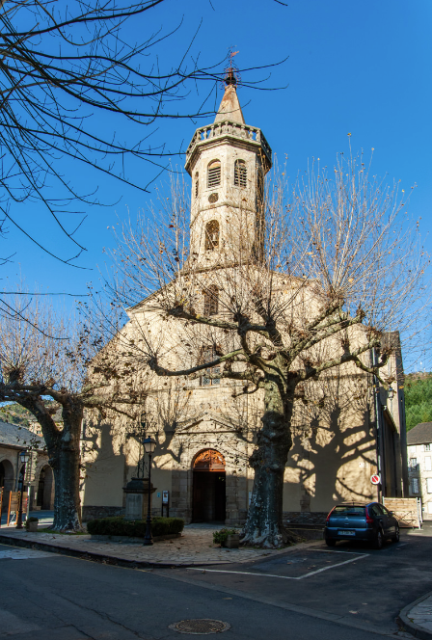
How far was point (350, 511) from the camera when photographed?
13.6 metres

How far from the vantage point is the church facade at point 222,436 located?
61.9ft

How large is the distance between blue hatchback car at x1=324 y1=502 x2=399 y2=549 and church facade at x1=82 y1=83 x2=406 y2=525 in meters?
4.81

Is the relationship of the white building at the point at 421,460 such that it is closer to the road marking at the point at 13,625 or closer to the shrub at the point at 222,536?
the shrub at the point at 222,536

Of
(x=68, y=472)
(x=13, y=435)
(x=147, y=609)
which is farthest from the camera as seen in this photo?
(x=13, y=435)

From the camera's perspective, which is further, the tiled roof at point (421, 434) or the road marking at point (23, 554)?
the tiled roof at point (421, 434)

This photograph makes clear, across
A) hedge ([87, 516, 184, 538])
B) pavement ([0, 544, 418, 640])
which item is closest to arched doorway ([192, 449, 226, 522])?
hedge ([87, 516, 184, 538])

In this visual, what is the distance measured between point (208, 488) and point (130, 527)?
8.53 meters

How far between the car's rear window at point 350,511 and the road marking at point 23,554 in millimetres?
7730

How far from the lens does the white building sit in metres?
54.9

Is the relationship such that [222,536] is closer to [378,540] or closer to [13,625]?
[378,540]

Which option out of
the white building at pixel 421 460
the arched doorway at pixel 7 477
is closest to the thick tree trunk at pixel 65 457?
the arched doorway at pixel 7 477

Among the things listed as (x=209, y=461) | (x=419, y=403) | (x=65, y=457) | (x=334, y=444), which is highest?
(x=419, y=403)

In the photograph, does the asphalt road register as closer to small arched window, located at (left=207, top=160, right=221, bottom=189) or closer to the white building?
small arched window, located at (left=207, top=160, right=221, bottom=189)

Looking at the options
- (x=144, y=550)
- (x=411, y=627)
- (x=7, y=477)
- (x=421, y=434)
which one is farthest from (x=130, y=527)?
(x=421, y=434)
